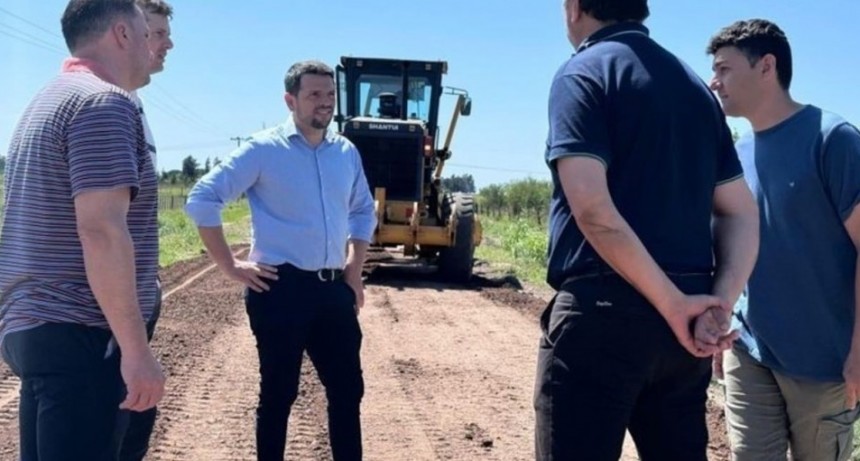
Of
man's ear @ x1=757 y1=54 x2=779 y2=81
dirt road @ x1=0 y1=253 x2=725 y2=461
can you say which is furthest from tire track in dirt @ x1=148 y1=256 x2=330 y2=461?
man's ear @ x1=757 y1=54 x2=779 y2=81

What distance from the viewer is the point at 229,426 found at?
18.4 ft

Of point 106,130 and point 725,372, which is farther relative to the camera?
point 725,372

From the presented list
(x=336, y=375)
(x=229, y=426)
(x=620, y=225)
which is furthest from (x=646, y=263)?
(x=229, y=426)

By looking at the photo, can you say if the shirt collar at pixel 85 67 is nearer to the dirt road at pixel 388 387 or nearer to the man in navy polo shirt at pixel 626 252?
the man in navy polo shirt at pixel 626 252

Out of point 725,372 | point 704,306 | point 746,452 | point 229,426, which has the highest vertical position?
point 704,306

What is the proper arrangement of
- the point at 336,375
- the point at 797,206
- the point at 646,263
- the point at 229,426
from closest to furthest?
the point at 646,263, the point at 797,206, the point at 336,375, the point at 229,426

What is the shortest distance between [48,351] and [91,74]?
0.74 meters

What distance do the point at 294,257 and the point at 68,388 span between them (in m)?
1.64

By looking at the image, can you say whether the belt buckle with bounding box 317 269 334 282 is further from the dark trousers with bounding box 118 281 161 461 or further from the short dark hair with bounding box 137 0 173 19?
the short dark hair with bounding box 137 0 173 19

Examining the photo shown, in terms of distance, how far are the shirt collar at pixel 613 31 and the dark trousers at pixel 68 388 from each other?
1.51 meters

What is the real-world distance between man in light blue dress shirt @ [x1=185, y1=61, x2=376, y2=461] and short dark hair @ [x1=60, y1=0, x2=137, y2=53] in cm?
145

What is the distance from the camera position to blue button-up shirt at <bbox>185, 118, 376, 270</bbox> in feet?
12.9

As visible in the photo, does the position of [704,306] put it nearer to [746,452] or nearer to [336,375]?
[746,452]

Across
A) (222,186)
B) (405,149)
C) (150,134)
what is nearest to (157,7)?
(150,134)
